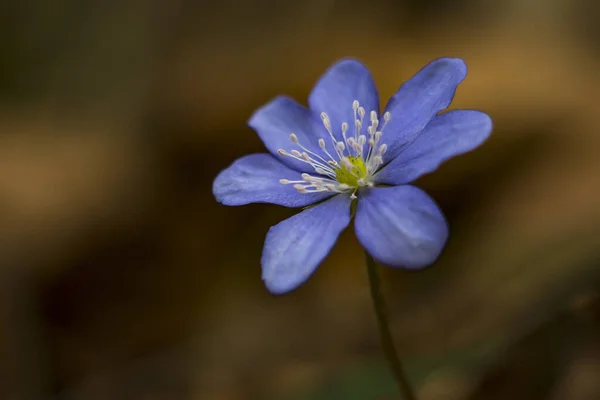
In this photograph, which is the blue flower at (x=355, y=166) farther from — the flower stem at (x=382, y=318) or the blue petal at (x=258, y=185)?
the flower stem at (x=382, y=318)

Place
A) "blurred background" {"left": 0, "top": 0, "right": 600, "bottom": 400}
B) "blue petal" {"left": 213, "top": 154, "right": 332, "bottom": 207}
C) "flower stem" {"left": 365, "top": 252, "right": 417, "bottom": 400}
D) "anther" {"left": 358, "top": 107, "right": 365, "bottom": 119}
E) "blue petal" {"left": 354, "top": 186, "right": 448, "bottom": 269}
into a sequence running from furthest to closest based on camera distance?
"blurred background" {"left": 0, "top": 0, "right": 600, "bottom": 400} → "anther" {"left": 358, "top": 107, "right": 365, "bottom": 119} → "blue petal" {"left": 213, "top": 154, "right": 332, "bottom": 207} → "flower stem" {"left": 365, "top": 252, "right": 417, "bottom": 400} → "blue petal" {"left": 354, "top": 186, "right": 448, "bottom": 269}

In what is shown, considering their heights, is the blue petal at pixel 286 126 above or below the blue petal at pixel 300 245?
above

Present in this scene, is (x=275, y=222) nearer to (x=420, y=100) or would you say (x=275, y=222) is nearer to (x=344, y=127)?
(x=344, y=127)

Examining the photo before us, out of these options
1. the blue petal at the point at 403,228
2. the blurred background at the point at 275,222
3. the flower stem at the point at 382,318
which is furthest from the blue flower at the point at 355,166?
the blurred background at the point at 275,222

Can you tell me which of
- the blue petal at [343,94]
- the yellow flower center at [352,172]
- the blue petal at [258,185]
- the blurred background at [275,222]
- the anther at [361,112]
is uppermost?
the blue petal at [343,94]

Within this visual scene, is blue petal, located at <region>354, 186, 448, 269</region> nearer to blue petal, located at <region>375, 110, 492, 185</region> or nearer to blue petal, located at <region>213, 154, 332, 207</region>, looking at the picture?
blue petal, located at <region>375, 110, 492, 185</region>

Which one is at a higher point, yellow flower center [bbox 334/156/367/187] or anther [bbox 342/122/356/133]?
anther [bbox 342/122/356/133]

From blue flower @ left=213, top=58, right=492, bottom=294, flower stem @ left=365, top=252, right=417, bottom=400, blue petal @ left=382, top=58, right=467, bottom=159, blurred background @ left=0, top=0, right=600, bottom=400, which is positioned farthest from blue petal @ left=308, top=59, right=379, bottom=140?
blurred background @ left=0, top=0, right=600, bottom=400
